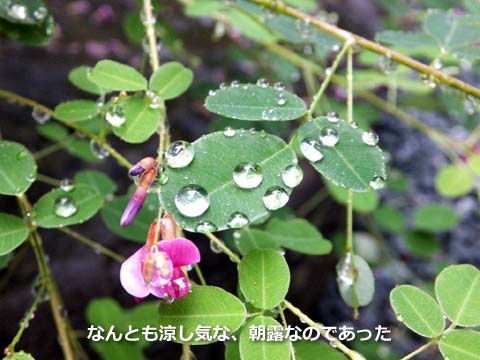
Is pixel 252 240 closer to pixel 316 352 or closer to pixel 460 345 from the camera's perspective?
pixel 316 352

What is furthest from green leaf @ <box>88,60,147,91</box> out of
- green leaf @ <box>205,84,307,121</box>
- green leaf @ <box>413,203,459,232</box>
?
green leaf @ <box>413,203,459,232</box>

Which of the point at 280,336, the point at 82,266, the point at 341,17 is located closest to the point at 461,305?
the point at 280,336

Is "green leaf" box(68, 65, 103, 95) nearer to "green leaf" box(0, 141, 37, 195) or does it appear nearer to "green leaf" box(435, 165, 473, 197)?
"green leaf" box(0, 141, 37, 195)

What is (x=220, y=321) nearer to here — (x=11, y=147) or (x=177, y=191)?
(x=177, y=191)

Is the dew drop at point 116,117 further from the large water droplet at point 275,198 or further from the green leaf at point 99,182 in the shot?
the green leaf at point 99,182

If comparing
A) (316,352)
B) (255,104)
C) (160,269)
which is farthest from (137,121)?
(316,352)

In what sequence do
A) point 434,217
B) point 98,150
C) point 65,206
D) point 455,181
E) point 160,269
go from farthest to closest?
point 434,217 < point 455,181 < point 98,150 < point 65,206 < point 160,269
